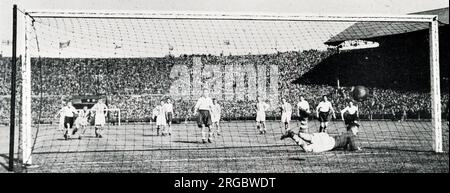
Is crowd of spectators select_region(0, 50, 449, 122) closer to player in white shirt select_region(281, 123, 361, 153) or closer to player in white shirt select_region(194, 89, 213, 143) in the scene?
player in white shirt select_region(194, 89, 213, 143)

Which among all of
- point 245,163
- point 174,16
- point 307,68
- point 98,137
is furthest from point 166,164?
point 307,68

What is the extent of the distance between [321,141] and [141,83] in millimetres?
26017

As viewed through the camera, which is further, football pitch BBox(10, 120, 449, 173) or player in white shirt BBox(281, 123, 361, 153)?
player in white shirt BBox(281, 123, 361, 153)

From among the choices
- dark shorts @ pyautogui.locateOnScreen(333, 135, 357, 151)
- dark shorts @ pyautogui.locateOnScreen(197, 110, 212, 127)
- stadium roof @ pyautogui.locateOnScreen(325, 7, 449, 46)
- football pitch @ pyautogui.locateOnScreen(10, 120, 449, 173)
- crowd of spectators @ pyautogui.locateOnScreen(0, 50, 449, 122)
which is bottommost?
football pitch @ pyautogui.locateOnScreen(10, 120, 449, 173)

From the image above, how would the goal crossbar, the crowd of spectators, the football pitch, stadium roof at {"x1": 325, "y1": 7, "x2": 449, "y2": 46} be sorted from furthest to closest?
the crowd of spectators
stadium roof at {"x1": 325, "y1": 7, "x2": 449, "y2": 46}
the goal crossbar
the football pitch

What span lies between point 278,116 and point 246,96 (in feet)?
10.1

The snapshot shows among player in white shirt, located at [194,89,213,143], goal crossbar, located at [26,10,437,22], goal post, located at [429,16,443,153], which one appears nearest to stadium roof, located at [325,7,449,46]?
player in white shirt, located at [194,89,213,143]

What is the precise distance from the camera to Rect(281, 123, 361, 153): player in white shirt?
32.4ft

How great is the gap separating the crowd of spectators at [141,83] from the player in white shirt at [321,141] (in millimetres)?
19835

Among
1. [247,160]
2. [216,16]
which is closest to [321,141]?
[247,160]

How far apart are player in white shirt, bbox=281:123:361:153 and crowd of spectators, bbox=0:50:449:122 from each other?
19835 mm

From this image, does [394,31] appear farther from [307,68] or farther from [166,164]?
[166,164]

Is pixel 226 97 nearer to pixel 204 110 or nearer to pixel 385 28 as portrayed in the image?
pixel 385 28

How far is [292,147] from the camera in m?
11.7
